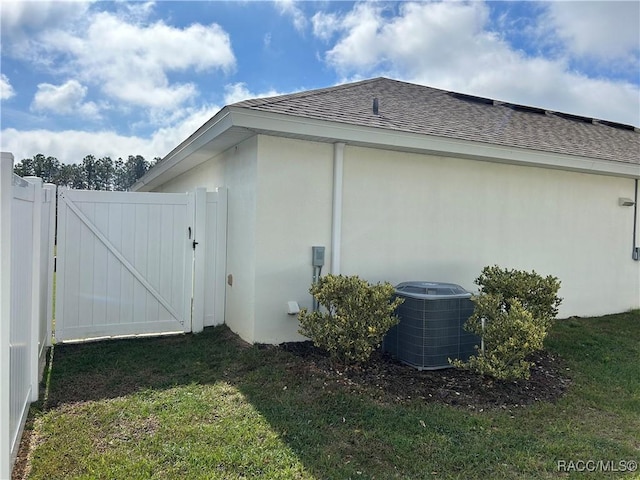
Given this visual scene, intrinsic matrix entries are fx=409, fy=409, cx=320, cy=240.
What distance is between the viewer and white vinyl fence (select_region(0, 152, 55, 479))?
6.97 ft

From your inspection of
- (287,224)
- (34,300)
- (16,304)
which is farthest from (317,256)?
(16,304)

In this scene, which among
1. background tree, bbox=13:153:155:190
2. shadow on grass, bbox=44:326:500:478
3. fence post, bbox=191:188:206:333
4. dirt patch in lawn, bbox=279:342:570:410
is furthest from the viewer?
background tree, bbox=13:153:155:190

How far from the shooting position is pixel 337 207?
17.6ft

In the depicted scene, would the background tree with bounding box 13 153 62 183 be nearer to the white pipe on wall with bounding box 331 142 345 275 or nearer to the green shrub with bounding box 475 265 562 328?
the white pipe on wall with bounding box 331 142 345 275

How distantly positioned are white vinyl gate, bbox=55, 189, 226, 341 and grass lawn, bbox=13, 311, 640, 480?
0.83 metres

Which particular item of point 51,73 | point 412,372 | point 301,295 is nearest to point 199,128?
point 301,295

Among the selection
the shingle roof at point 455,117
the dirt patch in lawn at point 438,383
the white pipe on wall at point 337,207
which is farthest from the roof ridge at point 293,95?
the dirt patch in lawn at point 438,383

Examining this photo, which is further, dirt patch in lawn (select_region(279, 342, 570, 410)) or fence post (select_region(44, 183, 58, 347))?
fence post (select_region(44, 183, 58, 347))

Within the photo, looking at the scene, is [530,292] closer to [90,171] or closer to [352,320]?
[352,320]

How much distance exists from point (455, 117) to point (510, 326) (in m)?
4.26

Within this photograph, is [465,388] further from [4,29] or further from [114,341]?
[4,29]

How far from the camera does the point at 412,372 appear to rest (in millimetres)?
4426

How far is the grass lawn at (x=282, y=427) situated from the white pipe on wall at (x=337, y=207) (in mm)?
1414

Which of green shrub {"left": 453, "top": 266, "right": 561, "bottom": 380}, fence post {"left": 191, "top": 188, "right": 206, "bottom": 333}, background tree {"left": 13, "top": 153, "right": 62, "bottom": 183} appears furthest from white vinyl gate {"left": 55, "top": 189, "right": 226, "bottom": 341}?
background tree {"left": 13, "top": 153, "right": 62, "bottom": 183}
